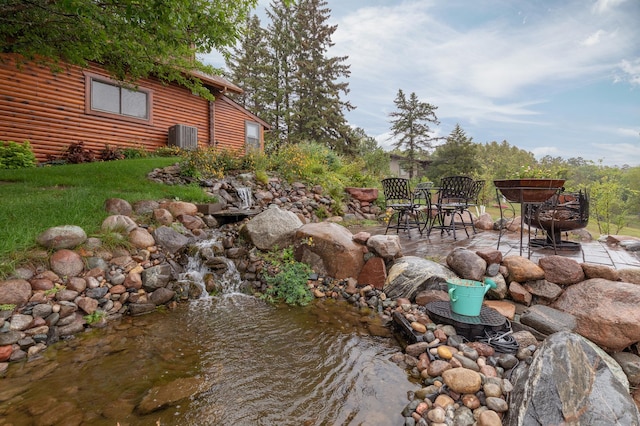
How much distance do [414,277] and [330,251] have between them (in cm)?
122

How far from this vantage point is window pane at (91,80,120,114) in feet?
30.6

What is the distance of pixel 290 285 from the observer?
13.1 feet

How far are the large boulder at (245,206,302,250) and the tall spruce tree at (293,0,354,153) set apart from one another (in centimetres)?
1445

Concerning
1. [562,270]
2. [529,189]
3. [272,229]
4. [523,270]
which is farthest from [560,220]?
[272,229]

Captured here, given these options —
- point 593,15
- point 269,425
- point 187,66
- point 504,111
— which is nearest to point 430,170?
point 504,111

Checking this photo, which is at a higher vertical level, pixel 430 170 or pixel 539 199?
pixel 430 170

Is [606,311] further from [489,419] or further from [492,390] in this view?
[489,419]

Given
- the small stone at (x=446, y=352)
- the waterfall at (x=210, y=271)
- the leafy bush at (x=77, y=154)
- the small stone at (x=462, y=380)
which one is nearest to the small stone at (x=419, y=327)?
the small stone at (x=446, y=352)

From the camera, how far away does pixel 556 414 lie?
1.75 meters

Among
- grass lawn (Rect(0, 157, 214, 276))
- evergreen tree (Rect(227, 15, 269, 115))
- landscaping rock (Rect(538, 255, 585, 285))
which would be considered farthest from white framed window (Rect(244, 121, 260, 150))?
landscaping rock (Rect(538, 255, 585, 285))

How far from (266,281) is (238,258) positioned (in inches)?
30.0

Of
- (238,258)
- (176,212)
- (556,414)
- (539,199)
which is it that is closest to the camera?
(556,414)

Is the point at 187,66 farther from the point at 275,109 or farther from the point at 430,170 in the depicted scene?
the point at 430,170

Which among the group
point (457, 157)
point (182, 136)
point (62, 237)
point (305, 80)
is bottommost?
point (62, 237)
